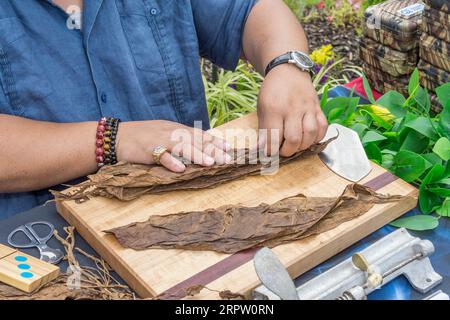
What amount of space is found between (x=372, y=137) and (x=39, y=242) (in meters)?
0.72

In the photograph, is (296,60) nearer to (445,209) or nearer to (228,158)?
(228,158)

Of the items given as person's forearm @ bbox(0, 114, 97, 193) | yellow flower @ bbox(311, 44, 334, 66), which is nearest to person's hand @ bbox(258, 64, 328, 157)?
person's forearm @ bbox(0, 114, 97, 193)

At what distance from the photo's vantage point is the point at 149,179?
1.18 m

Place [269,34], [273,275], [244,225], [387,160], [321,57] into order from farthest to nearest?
[321,57], [269,34], [387,160], [244,225], [273,275]

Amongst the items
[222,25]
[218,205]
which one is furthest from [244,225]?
[222,25]

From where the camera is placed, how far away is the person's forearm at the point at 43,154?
1280mm

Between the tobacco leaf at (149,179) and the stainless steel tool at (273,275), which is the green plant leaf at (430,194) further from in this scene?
the stainless steel tool at (273,275)

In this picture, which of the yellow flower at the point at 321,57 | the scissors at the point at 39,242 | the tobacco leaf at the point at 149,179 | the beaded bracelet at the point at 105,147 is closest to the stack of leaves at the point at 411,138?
the tobacco leaf at the point at 149,179

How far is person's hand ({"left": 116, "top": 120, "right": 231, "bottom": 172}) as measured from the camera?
1224 mm

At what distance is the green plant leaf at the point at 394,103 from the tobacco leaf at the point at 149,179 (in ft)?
1.23

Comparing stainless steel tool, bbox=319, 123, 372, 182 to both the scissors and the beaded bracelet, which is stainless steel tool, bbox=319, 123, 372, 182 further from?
the scissors

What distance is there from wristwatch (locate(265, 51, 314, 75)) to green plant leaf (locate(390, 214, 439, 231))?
429 mm
